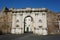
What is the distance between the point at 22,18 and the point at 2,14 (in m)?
9.53

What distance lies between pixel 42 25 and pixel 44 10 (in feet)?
11.9

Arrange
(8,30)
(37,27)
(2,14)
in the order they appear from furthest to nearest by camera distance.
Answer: (2,14)
(8,30)
(37,27)

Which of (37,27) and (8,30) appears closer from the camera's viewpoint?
(37,27)

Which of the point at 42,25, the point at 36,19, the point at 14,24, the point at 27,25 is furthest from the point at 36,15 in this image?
the point at 27,25

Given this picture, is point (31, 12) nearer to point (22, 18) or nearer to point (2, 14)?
point (22, 18)

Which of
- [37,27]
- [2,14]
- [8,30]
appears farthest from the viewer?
[2,14]

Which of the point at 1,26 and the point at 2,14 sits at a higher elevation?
the point at 2,14

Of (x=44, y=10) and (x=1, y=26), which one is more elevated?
(x=44, y=10)

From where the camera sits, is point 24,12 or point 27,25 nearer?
point 24,12

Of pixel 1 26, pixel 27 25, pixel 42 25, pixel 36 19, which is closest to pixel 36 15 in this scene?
pixel 36 19

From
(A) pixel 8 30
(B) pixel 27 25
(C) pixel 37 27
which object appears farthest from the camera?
(B) pixel 27 25

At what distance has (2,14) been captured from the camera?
33500 millimetres

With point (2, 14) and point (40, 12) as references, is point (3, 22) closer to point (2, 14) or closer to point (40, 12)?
point (2, 14)

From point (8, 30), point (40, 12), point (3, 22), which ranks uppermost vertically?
point (40, 12)
